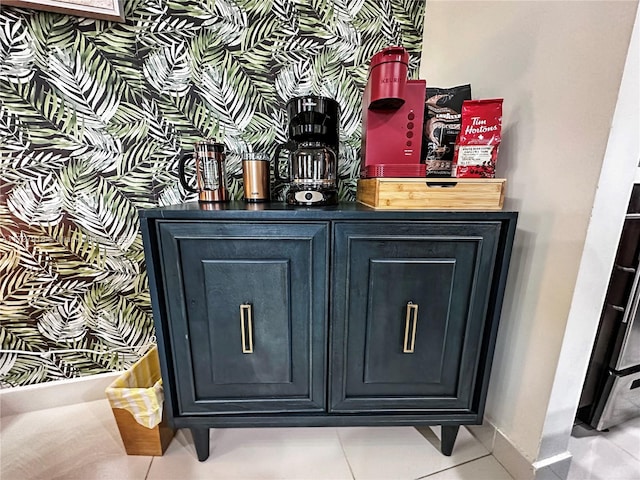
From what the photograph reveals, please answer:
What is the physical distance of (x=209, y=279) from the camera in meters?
0.89

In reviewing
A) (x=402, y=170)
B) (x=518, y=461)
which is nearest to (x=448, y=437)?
(x=518, y=461)

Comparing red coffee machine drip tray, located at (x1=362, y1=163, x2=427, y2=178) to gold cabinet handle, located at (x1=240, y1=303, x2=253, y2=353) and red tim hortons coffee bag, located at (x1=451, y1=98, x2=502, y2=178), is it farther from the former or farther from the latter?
gold cabinet handle, located at (x1=240, y1=303, x2=253, y2=353)

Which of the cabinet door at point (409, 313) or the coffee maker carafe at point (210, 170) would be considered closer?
the cabinet door at point (409, 313)

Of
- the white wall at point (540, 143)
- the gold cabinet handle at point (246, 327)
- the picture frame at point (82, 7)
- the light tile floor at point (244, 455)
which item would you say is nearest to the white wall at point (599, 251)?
the white wall at point (540, 143)

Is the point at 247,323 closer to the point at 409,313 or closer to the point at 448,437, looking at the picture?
the point at 409,313

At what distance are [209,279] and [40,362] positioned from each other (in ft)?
3.56

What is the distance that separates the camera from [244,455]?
3.65 feet

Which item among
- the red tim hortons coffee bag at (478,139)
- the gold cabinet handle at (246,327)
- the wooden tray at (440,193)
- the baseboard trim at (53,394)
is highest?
the red tim hortons coffee bag at (478,139)

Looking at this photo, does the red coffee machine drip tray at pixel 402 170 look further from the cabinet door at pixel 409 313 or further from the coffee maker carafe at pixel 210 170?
the coffee maker carafe at pixel 210 170

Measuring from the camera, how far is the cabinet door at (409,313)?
2.85ft

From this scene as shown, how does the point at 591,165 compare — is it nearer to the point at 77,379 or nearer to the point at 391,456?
the point at 391,456

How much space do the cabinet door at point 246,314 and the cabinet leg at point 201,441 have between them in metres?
0.12

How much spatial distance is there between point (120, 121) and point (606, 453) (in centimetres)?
240

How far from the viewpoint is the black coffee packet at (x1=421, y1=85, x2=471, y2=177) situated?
105 centimetres
